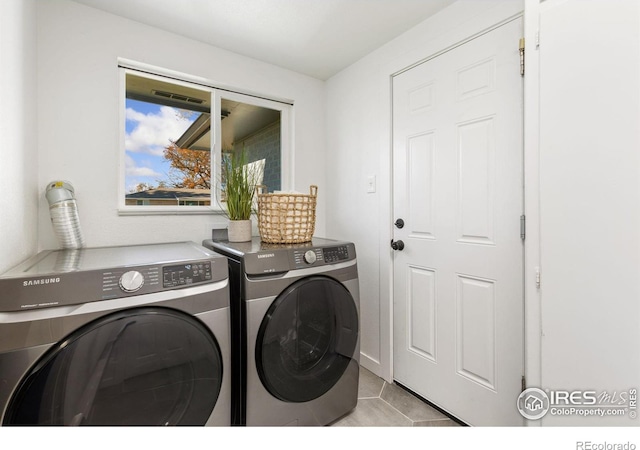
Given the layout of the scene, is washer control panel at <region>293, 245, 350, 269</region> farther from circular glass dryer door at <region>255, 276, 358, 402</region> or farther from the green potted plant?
the green potted plant

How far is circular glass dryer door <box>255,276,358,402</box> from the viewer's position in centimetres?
134

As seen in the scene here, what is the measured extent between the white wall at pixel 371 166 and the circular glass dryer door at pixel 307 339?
0.50m

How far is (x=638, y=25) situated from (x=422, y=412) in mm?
1933

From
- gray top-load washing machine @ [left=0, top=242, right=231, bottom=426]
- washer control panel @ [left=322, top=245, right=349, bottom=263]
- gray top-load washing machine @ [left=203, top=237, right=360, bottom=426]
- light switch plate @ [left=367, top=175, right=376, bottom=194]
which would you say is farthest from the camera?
light switch plate @ [left=367, top=175, right=376, bottom=194]

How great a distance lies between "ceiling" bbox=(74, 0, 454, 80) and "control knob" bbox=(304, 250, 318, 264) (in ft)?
4.45

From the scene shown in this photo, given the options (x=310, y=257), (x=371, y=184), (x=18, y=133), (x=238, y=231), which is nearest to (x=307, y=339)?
(x=310, y=257)

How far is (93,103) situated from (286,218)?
127cm

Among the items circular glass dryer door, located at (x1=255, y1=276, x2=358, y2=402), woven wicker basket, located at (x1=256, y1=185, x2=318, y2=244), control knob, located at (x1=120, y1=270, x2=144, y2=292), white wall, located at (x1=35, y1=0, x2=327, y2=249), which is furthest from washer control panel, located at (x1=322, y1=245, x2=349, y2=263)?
white wall, located at (x1=35, y1=0, x2=327, y2=249)

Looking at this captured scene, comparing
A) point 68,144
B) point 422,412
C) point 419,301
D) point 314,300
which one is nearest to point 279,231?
point 314,300

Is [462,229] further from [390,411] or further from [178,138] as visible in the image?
[178,138]

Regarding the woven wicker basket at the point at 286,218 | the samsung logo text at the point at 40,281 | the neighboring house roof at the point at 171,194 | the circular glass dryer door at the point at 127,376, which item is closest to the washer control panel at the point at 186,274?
the circular glass dryer door at the point at 127,376

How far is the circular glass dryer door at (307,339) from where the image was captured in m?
1.34

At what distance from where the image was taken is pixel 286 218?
1666mm

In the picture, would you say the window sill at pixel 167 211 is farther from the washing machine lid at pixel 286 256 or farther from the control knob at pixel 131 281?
the control knob at pixel 131 281
